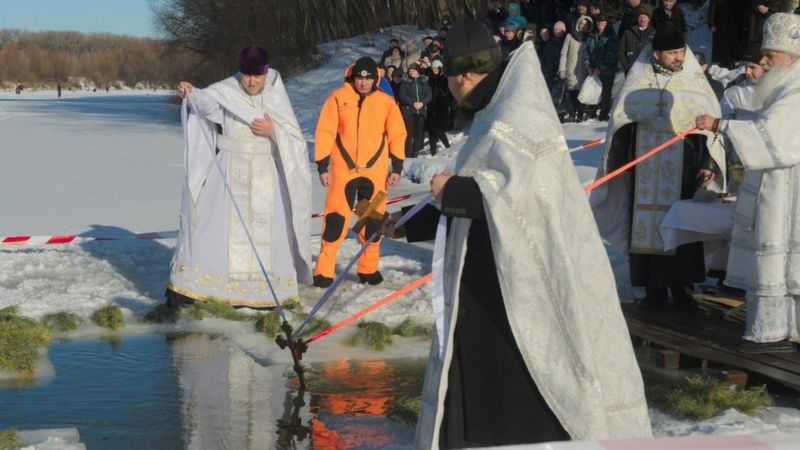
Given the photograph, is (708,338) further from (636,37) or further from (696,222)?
(636,37)

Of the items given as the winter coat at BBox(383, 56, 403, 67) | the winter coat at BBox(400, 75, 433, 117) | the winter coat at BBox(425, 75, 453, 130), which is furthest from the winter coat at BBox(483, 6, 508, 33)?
the winter coat at BBox(400, 75, 433, 117)

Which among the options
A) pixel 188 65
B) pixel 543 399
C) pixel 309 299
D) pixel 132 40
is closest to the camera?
pixel 543 399

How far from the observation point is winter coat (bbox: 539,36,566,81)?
19141 mm

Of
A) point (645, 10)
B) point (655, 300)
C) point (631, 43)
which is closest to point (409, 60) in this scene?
point (631, 43)

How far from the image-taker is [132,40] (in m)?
153

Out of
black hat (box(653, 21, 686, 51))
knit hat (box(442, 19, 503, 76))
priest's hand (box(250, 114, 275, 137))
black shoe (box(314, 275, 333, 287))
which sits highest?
black hat (box(653, 21, 686, 51))

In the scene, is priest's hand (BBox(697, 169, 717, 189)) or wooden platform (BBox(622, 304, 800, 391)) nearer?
wooden platform (BBox(622, 304, 800, 391))

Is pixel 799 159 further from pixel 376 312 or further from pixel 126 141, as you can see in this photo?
pixel 126 141

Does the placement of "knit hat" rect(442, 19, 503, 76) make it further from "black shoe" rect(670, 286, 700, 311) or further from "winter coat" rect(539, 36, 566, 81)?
"winter coat" rect(539, 36, 566, 81)

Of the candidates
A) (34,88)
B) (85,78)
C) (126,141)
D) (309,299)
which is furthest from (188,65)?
(85,78)

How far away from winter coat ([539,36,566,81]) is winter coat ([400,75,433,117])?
1.86m

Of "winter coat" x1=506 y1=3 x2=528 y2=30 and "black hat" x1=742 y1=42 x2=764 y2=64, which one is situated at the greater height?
"winter coat" x1=506 y1=3 x2=528 y2=30

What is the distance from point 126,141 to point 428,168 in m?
12.9

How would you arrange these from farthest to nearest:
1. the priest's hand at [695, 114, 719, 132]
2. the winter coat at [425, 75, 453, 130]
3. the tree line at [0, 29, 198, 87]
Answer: the tree line at [0, 29, 198, 87]
the winter coat at [425, 75, 453, 130]
the priest's hand at [695, 114, 719, 132]
